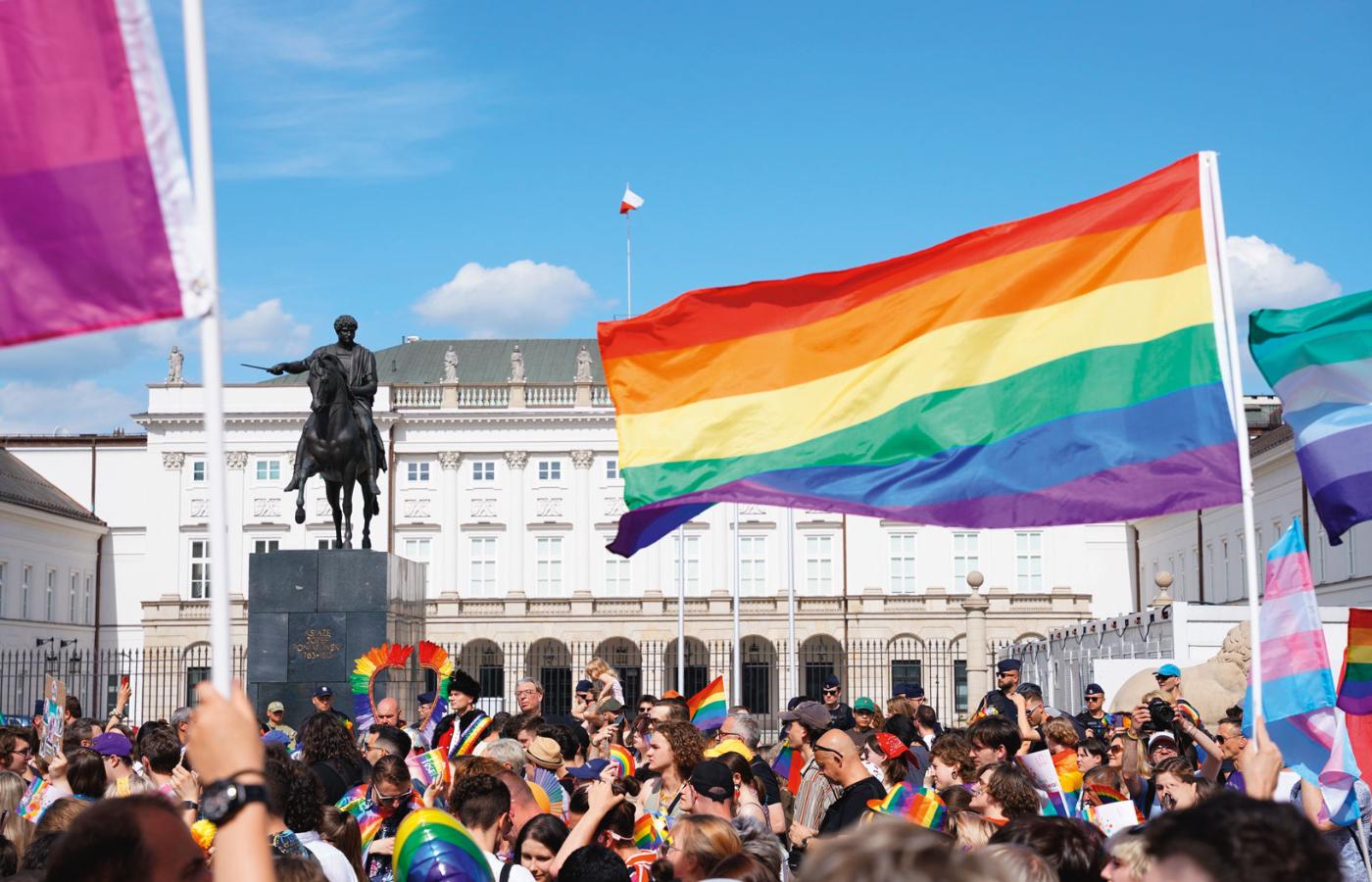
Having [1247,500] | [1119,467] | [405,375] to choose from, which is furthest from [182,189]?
[405,375]

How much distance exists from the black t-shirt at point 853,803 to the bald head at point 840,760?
49mm

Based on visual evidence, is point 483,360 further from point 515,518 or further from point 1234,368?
point 1234,368

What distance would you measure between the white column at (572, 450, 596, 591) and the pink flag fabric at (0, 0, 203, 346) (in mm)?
64435

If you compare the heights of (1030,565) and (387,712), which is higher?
(1030,565)

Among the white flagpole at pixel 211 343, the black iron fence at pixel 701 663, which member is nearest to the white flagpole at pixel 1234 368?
the white flagpole at pixel 211 343

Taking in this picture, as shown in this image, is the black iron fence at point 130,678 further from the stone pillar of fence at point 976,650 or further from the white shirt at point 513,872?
the white shirt at point 513,872

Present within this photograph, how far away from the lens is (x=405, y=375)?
7538 cm

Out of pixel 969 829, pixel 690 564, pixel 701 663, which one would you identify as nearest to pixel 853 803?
pixel 969 829

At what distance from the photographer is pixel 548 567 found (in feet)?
225

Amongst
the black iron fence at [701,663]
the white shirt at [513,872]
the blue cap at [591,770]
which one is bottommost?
the black iron fence at [701,663]

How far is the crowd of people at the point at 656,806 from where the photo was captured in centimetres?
287

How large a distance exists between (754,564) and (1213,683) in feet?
156

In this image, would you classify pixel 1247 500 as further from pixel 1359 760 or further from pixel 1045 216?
pixel 1359 760

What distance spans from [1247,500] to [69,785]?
5.39 metres
